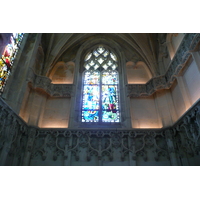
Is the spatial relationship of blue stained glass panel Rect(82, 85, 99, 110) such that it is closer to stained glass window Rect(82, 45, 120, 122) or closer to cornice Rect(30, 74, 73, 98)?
stained glass window Rect(82, 45, 120, 122)

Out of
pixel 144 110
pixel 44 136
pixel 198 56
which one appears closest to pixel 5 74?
pixel 44 136

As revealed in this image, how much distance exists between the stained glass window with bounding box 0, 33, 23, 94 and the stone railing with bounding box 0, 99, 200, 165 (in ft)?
5.49

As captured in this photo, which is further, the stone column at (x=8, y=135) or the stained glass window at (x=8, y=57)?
the stained glass window at (x=8, y=57)

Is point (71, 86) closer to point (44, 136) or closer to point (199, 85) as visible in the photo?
point (44, 136)

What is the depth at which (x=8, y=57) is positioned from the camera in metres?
6.79

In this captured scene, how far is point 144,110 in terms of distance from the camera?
8539mm

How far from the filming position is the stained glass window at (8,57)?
6388 mm

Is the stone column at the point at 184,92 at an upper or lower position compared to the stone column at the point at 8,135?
upper

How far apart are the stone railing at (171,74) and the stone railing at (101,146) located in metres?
2.17

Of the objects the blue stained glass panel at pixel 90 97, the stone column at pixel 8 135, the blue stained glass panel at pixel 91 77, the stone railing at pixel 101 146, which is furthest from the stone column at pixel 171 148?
the stone column at pixel 8 135

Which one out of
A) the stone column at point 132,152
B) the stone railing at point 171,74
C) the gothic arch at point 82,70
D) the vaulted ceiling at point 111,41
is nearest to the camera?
the stone railing at point 171,74

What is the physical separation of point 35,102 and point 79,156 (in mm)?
3469

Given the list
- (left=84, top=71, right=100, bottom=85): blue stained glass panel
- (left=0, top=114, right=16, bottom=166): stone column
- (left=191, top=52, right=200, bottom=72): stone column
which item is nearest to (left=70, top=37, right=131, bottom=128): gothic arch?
(left=84, top=71, right=100, bottom=85): blue stained glass panel

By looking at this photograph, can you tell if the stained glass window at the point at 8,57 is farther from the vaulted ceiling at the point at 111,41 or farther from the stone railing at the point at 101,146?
the vaulted ceiling at the point at 111,41
